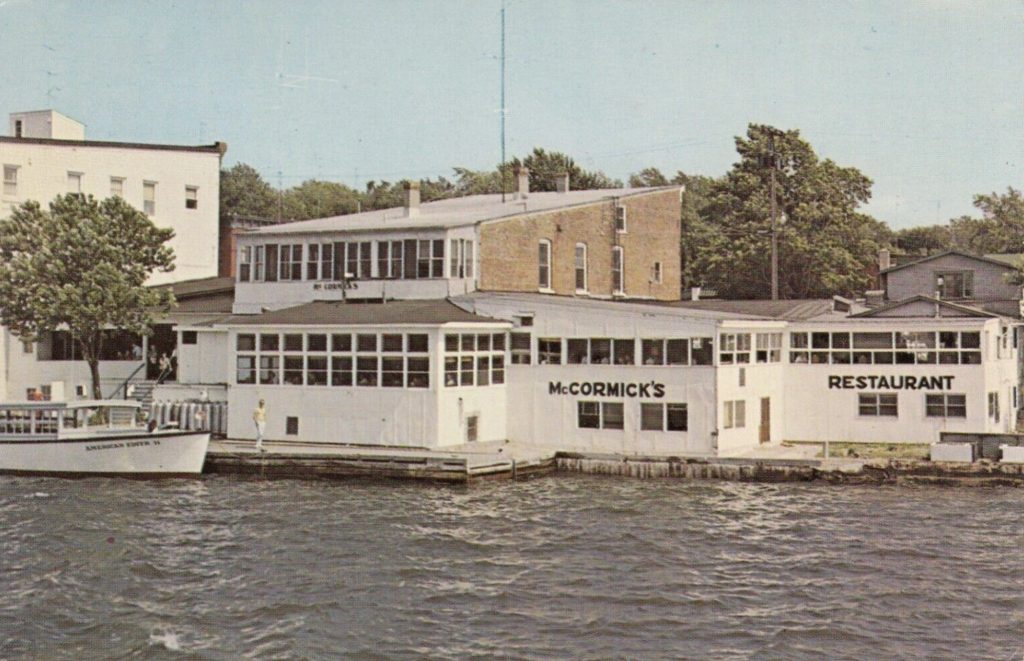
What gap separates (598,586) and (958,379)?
2069cm

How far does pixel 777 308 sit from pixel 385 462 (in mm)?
16940

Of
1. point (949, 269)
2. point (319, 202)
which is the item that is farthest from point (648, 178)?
point (949, 269)

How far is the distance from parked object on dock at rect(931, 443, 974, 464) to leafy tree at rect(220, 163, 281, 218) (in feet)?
247

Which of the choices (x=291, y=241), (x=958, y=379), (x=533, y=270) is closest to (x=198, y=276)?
(x=291, y=241)

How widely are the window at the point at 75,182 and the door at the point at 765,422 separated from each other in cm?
3377

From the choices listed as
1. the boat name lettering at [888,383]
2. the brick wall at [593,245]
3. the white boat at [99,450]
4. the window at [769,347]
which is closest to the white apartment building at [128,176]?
the brick wall at [593,245]

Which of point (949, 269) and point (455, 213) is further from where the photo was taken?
point (949, 269)

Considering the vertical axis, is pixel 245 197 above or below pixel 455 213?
above

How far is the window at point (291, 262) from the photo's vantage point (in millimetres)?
51250

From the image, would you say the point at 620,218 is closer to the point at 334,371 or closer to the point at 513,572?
the point at 334,371

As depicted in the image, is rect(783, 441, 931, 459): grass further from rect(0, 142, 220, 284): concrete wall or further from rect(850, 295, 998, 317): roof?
rect(0, 142, 220, 284): concrete wall

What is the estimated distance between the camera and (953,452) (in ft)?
127

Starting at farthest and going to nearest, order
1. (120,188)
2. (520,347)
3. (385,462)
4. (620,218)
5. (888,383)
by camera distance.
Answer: (120,188)
(620,218)
(520,347)
(888,383)
(385,462)

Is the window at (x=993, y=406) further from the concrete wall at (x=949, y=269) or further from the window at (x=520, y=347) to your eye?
the concrete wall at (x=949, y=269)
